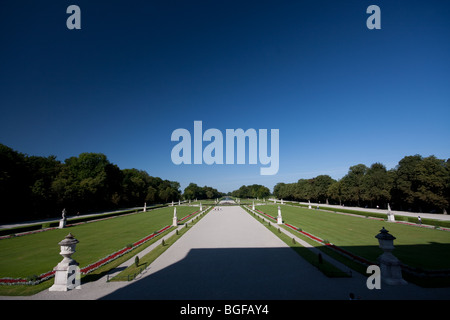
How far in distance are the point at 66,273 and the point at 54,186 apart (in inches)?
1722

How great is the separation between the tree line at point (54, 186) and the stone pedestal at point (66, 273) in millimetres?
37295

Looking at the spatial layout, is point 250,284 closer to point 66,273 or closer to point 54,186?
point 66,273

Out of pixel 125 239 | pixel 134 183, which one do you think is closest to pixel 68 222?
pixel 125 239

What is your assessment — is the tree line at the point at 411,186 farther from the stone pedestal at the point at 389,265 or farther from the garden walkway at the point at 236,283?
the garden walkway at the point at 236,283

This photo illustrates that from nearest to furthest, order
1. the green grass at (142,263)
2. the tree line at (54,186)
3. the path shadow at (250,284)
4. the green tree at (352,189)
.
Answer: the path shadow at (250,284)
the green grass at (142,263)
the tree line at (54,186)
the green tree at (352,189)

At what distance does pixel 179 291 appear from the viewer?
29.7ft

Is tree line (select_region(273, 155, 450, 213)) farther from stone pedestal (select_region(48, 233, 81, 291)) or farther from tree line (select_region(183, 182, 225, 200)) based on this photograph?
tree line (select_region(183, 182, 225, 200))

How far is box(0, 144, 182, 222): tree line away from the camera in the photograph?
3706 cm

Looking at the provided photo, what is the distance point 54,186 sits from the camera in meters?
42.4

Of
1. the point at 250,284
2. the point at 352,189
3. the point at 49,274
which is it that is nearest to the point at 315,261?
the point at 250,284

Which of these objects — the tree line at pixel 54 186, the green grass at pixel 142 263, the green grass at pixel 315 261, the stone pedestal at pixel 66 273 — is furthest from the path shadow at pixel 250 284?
the tree line at pixel 54 186

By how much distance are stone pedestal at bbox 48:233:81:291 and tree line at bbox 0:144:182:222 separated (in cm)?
3730

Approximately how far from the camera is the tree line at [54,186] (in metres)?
37.1
